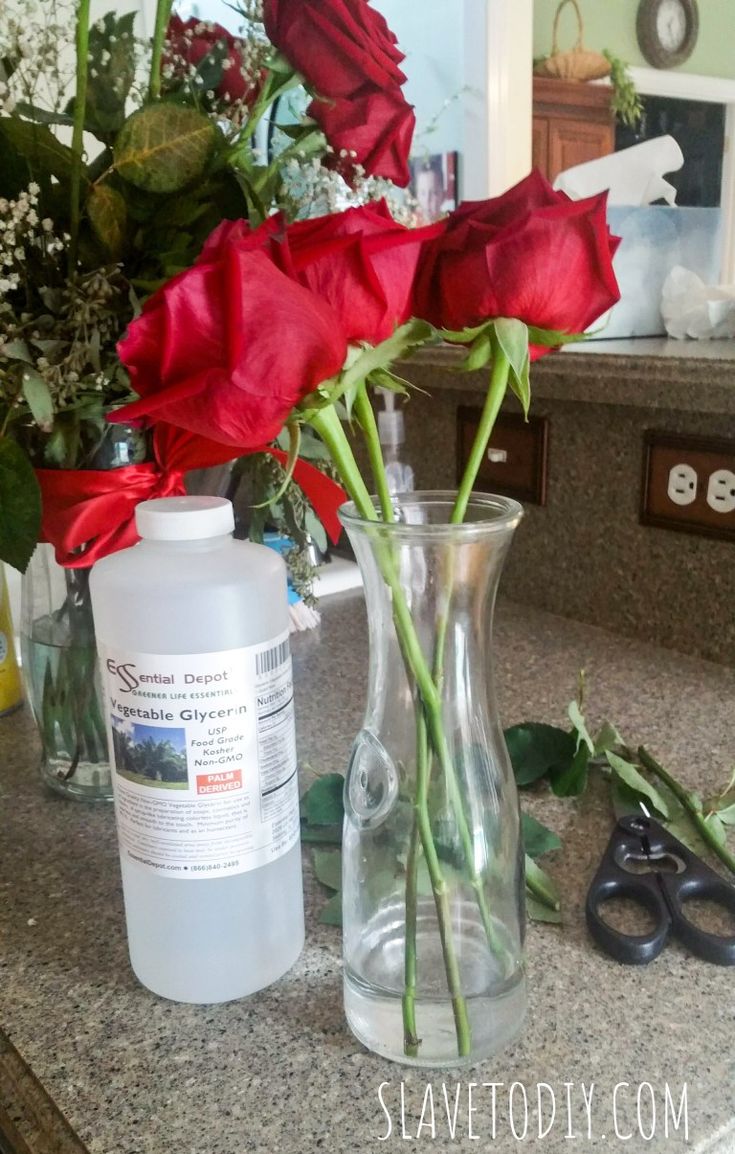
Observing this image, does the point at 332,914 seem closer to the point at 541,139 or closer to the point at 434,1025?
the point at 434,1025

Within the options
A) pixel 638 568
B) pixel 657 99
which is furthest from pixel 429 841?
pixel 657 99

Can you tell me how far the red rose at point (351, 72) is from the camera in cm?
43

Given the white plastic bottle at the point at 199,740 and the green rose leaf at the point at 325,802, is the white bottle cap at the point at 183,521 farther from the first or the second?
the green rose leaf at the point at 325,802

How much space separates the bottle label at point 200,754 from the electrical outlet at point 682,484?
515mm

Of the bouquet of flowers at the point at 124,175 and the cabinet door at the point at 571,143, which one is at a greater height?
the cabinet door at the point at 571,143

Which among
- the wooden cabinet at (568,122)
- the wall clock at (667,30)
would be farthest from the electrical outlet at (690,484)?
the wall clock at (667,30)

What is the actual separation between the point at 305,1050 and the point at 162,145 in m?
0.43

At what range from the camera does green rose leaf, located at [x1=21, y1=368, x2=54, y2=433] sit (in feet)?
1.49

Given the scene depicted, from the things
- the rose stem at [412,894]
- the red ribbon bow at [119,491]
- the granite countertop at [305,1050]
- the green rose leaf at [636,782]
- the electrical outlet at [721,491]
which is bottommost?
the granite countertop at [305,1050]

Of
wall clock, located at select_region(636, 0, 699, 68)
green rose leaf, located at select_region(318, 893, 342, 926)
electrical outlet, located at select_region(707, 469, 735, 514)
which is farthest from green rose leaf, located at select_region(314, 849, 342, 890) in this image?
wall clock, located at select_region(636, 0, 699, 68)

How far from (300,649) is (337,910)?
0.43 meters

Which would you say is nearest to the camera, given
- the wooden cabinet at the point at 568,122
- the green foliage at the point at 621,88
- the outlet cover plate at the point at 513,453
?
the outlet cover plate at the point at 513,453

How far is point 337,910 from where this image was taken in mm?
498

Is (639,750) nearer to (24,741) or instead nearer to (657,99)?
(24,741)
